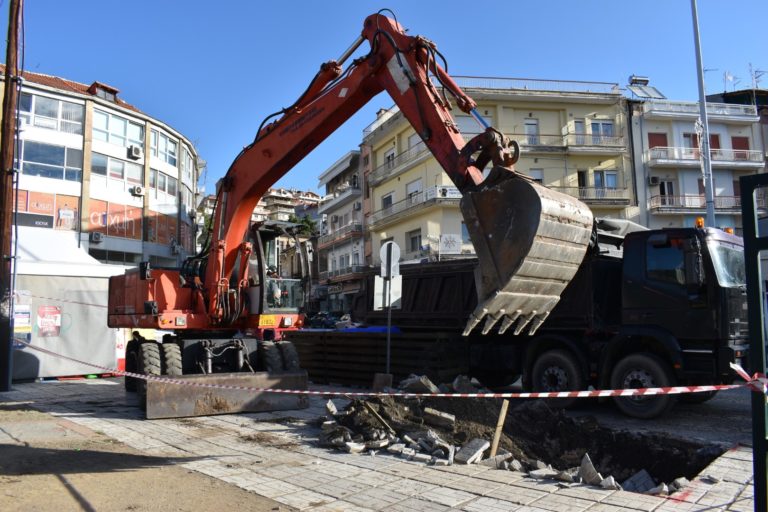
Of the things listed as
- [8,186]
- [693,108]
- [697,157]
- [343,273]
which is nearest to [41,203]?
[8,186]

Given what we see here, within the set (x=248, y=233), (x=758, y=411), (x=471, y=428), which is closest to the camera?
(x=758, y=411)

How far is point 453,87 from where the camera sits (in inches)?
276

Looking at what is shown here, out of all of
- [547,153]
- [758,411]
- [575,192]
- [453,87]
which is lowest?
[758,411]

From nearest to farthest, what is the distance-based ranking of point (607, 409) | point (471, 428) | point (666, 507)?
1. point (666, 507)
2. point (471, 428)
3. point (607, 409)

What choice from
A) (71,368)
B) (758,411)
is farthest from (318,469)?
(71,368)

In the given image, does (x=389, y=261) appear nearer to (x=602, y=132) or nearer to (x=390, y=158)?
(x=390, y=158)

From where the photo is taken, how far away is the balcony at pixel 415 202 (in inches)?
1362

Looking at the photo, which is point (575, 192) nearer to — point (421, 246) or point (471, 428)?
point (421, 246)

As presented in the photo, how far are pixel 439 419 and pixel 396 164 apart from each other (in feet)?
110

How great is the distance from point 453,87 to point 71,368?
12.2 m

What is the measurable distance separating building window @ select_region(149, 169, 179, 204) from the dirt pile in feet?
100

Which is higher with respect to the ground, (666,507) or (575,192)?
(575,192)

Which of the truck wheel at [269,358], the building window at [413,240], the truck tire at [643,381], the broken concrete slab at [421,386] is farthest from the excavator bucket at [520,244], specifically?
the building window at [413,240]

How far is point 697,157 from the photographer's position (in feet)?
129
